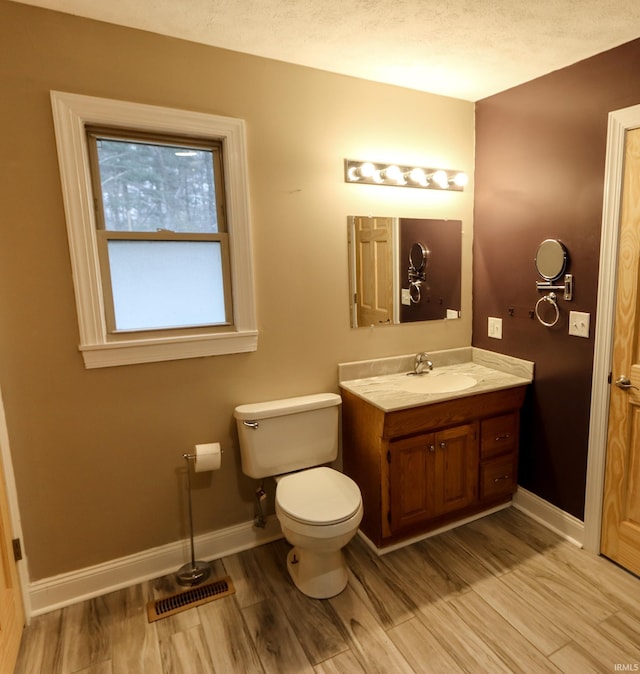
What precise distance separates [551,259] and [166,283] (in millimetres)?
1893

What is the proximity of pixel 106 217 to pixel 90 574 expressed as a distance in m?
1.58

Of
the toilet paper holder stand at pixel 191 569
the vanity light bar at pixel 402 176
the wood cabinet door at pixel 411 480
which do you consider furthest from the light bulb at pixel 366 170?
the toilet paper holder stand at pixel 191 569

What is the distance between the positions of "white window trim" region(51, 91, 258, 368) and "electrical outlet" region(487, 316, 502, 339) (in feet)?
4.76

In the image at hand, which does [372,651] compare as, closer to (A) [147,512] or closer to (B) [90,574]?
(A) [147,512]

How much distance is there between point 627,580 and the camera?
6.33 feet

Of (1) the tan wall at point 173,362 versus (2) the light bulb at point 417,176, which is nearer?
(1) the tan wall at point 173,362

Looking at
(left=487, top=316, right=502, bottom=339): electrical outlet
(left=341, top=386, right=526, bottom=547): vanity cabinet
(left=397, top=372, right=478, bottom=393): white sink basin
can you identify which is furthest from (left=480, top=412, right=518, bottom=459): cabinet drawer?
(left=487, top=316, right=502, bottom=339): electrical outlet

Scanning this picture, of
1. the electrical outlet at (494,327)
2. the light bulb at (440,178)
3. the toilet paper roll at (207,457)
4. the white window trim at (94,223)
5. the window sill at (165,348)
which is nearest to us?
the white window trim at (94,223)

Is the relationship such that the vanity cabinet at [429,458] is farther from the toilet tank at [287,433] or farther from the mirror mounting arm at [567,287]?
the mirror mounting arm at [567,287]

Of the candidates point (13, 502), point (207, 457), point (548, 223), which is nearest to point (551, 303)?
point (548, 223)

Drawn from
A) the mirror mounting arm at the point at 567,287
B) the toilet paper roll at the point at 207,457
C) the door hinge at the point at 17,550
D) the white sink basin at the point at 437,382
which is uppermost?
the mirror mounting arm at the point at 567,287

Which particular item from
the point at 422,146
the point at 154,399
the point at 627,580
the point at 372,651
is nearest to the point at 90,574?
the point at 154,399

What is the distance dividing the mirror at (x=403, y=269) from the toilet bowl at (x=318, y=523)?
878 mm

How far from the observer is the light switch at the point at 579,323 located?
80.6 inches
